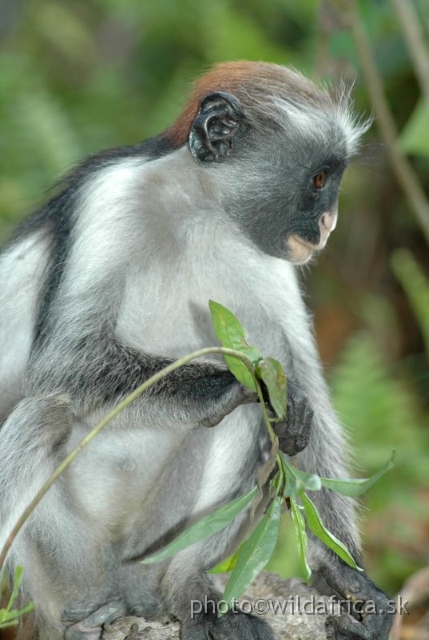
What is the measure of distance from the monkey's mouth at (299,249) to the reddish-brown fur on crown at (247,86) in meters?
0.69

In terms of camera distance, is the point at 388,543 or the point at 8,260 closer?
the point at 8,260

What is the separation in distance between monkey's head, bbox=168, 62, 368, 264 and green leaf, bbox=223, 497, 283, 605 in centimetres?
Result: 153

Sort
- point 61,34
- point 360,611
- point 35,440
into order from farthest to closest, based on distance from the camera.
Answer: point 61,34
point 360,611
point 35,440

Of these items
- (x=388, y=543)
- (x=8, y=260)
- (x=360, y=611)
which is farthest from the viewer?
(x=388, y=543)

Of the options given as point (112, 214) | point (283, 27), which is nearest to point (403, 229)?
point (283, 27)

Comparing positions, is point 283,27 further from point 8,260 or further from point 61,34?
point 8,260

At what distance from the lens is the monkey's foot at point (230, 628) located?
4.53 meters

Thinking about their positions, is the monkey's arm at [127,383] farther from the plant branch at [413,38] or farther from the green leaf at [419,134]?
the plant branch at [413,38]

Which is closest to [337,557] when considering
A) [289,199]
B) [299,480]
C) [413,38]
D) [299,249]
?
[299,480]

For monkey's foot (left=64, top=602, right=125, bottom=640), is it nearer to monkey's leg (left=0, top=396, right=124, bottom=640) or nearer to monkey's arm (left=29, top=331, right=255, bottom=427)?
monkey's leg (left=0, top=396, right=124, bottom=640)

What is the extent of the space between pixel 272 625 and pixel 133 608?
27.2 inches

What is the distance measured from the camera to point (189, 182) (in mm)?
5012

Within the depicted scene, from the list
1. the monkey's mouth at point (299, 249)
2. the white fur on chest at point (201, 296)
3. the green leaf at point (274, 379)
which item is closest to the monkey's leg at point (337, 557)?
the white fur on chest at point (201, 296)

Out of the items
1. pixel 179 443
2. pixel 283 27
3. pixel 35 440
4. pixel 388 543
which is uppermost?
pixel 283 27
